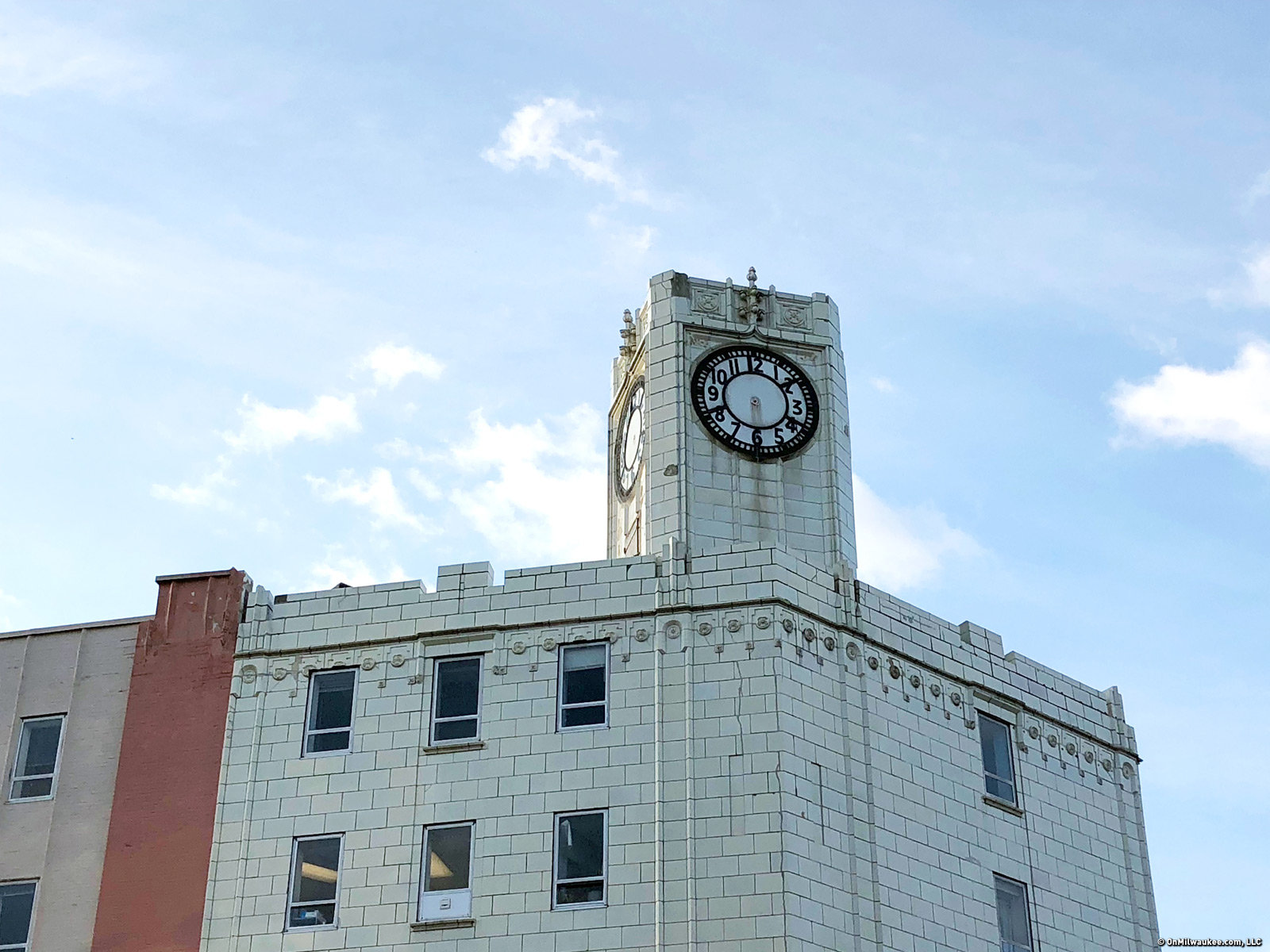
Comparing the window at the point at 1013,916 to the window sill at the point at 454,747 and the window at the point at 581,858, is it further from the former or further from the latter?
the window sill at the point at 454,747

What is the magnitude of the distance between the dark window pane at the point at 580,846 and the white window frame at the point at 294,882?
457 centimetres

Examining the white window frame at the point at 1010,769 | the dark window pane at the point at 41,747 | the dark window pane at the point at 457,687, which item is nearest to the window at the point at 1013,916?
the white window frame at the point at 1010,769

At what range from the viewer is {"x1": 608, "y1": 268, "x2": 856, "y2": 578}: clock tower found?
41062mm

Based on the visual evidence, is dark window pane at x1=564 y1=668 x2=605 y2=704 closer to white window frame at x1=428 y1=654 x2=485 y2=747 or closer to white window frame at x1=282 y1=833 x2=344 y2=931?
white window frame at x1=428 y1=654 x2=485 y2=747

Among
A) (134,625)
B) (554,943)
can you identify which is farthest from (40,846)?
(554,943)

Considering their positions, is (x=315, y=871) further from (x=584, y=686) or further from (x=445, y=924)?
(x=584, y=686)

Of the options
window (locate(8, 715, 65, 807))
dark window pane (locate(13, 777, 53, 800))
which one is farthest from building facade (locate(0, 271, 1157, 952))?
window (locate(8, 715, 65, 807))

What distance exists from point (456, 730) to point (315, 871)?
400 centimetres

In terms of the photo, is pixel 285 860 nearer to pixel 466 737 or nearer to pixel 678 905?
pixel 466 737

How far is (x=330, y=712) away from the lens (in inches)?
1553

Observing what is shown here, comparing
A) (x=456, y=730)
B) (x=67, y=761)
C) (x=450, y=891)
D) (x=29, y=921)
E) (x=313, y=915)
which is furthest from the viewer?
(x=67, y=761)

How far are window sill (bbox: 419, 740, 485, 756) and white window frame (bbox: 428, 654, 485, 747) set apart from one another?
16 millimetres

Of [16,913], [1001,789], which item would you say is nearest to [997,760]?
[1001,789]

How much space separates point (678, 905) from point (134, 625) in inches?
572
